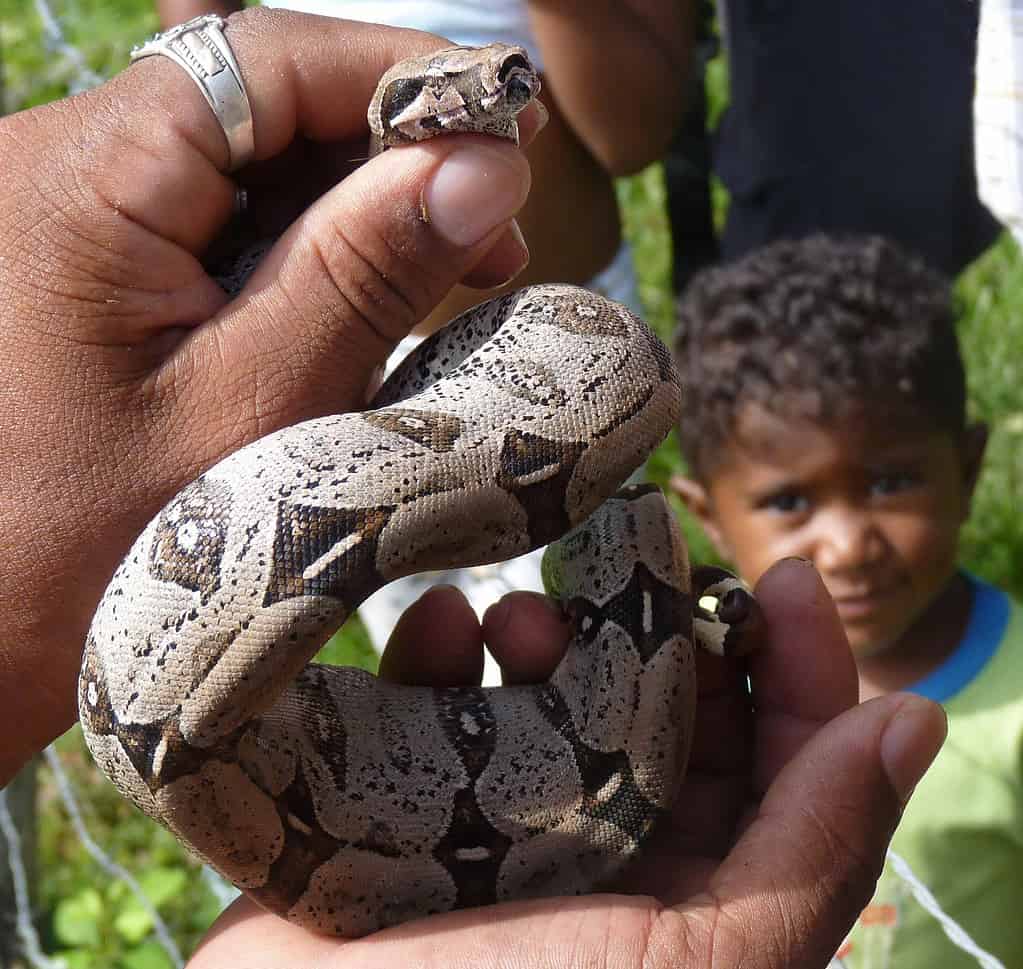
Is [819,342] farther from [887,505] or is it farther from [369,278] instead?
[369,278]

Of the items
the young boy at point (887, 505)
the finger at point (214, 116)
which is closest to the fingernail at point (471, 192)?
the finger at point (214, 116)

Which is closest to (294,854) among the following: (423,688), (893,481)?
(423,688)

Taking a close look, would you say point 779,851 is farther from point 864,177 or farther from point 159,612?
point 864,177

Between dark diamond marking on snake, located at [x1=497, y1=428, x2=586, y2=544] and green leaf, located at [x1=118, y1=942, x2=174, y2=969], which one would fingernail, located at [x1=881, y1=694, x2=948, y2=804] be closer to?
dark diamond marking on snake, located at [x1=497, y1=428, x2=586, y2=544]

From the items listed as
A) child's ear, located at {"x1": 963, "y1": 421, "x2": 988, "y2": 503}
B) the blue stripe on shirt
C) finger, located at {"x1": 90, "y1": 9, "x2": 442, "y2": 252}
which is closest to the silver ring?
finger, located at {"x1": 90, "y1": 9, "x2": 442, "y2": 252}

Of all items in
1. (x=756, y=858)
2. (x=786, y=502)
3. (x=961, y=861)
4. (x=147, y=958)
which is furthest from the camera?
(x=147, y=958)

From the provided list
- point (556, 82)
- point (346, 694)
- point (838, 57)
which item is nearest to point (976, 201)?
point (838, 57)
